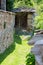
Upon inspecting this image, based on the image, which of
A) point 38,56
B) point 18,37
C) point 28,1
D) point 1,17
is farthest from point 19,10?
point 38,56

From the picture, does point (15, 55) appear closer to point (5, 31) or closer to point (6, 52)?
point (6, 52)

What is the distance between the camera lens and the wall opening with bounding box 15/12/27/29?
19.4 metres

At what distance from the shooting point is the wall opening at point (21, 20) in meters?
19.4

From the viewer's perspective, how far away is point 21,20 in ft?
65.3

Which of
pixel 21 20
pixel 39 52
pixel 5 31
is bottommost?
pixel 21 20

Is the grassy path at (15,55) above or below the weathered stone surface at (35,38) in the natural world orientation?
below

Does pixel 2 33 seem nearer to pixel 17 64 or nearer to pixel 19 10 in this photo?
pixel 17 64

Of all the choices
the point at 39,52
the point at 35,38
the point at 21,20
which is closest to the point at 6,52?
the point at 35,38

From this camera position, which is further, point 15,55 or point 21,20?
point 21,20

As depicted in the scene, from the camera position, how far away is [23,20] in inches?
781

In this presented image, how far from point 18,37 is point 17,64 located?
6527 mm

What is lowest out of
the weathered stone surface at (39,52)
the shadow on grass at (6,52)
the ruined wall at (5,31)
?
the shadow on grass at (6,52)

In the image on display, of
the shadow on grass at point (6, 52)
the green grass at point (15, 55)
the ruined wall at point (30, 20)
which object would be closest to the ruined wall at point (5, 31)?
the shadow on grass at point (6, 52)

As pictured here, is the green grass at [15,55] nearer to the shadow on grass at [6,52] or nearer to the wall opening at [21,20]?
the shadow on grass at [6,52]
